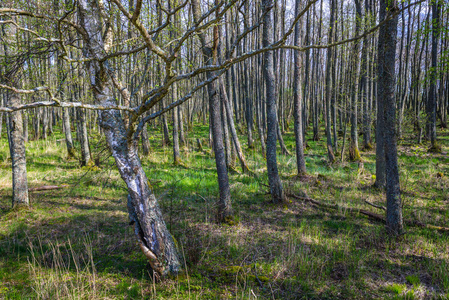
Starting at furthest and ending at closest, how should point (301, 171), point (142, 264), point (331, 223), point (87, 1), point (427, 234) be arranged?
point (301, 171), point (331, 223), point (427, 234), point (142, 264), point (87, 1)

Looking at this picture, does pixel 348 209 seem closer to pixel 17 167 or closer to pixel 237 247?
pixel 237 247

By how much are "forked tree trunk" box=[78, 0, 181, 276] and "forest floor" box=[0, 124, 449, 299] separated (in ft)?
1.23

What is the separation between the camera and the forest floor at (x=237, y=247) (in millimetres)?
3248

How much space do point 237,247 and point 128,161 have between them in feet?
7.60

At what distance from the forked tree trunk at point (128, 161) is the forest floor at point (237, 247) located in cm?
38

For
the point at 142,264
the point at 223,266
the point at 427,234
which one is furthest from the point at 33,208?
the point at 427,234

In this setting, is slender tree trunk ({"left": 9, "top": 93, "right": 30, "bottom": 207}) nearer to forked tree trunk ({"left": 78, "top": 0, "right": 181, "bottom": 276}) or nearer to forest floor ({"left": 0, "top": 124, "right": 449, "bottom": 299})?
forest floor ({"left": 0, "top": 124, "right": 449, "bottom": 299})

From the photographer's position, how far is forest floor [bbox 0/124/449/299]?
3248 mm

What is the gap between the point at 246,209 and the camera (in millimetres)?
6312

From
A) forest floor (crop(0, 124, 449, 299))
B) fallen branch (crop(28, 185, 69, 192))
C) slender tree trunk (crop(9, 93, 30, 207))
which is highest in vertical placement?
slender tree trunk (crop(9, 93, 30, 207))

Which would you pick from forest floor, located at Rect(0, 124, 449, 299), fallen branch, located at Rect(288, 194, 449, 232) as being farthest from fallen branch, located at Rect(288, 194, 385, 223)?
forest floor, located at Rect(0, 124, 449, 299)

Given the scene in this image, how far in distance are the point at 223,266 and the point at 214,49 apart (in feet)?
12.4

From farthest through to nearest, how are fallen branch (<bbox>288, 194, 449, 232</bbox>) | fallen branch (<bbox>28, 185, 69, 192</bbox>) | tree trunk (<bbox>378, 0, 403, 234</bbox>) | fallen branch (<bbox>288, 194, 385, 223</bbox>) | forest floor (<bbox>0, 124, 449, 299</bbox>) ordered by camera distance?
fallen branch (<bbox>28, 185, 69, 192</bbox>), fallen branch (<bbox>288, 194, 385, 223</bbox>), fallen branch (<bbox>288, 194, 449, 232</bbox>), tree trunk (<bbox>378, 0, 403, 234</bbox>), forest floor (<bbox>0, 124, 449, 299</bbox>)

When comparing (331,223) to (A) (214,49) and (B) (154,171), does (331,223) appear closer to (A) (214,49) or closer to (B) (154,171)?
(A) (214,49)
